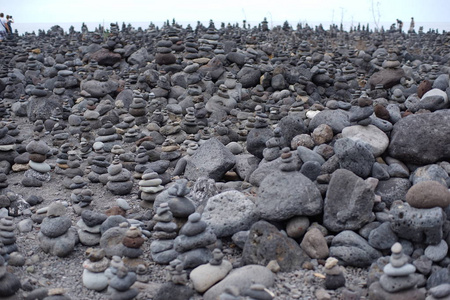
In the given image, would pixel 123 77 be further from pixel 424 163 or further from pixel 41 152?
pixel 424 163

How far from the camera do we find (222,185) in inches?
260

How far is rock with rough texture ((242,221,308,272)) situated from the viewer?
4.56 m

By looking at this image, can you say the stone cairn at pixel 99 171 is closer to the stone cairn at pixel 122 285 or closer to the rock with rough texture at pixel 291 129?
the rock with rough texture at pixel 291 129

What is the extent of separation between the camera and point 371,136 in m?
5.98

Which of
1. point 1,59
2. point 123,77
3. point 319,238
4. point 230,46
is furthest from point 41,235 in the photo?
point 1,59

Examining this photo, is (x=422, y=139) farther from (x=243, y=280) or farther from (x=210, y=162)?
(x=243, y=280)

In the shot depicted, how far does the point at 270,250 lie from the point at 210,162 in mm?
2539

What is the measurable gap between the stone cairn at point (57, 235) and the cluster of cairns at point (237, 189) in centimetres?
2

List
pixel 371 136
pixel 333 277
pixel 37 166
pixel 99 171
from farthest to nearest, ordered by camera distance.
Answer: pixel 37 166
pixel 99 171
pixel 371 136
pixel 333 277

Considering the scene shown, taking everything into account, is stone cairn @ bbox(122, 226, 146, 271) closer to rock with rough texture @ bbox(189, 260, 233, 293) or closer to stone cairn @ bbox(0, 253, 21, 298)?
rock with rough texture @ bbox(189, 260, 233, 293)

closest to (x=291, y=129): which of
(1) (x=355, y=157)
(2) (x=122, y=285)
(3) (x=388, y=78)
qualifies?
(1) (x=355, y=157)

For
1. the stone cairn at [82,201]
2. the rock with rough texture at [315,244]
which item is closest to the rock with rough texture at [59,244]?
the stone cairn at [82,201]

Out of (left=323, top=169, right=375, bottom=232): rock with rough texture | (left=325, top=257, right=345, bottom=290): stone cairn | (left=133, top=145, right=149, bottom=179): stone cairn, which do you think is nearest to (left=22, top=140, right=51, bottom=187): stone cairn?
(left=133, top=145, right=149, bottom=179): stone cairn

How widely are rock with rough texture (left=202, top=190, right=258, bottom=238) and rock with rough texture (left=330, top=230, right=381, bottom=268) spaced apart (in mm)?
949
